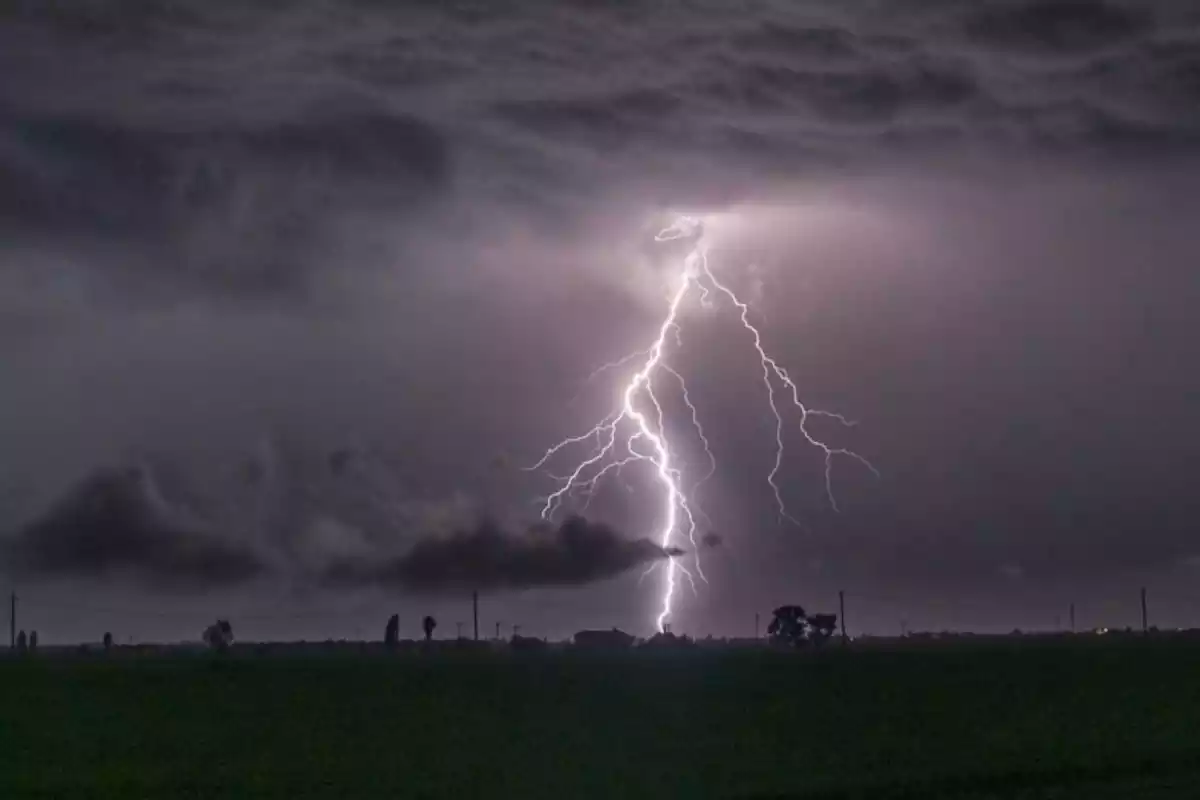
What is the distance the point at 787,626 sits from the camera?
128 meters

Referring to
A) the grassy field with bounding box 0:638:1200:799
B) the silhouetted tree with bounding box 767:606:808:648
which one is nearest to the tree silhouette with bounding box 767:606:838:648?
the silhouetted tree with bounding box 767:606:808:648

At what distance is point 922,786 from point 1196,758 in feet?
26.9

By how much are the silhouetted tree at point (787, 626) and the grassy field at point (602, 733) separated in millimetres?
57659

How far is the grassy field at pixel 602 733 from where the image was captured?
108 ft

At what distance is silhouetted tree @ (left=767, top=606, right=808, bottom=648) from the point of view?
12600 centimetres

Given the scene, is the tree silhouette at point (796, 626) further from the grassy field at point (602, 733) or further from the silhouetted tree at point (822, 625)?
the grassy field at point (602, 733)

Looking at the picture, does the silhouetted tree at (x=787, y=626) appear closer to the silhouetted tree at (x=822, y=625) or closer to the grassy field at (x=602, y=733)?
the silhouetted tree at (x=822, y=625)

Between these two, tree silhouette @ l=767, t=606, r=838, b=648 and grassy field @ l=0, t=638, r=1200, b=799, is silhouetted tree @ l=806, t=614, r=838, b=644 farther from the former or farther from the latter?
grassy field @ l=0, t=638, r=1200, b=799

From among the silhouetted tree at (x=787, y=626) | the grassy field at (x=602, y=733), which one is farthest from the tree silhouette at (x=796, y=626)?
the grassy field at (x=602, y=733)

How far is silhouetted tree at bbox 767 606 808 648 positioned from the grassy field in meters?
57.7

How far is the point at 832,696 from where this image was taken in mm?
53844

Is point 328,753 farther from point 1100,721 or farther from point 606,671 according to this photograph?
point 606,671

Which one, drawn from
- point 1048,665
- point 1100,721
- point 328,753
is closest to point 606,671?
point 1048,665

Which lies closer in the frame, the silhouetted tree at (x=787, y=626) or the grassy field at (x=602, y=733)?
the grassy field at (x=602, y=733)
